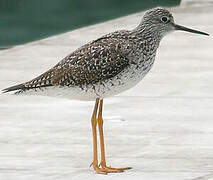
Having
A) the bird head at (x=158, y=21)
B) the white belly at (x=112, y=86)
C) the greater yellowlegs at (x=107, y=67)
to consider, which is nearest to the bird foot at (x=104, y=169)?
the greater yellowlegs at (x=107, y=67)

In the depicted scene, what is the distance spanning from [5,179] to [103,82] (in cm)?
134

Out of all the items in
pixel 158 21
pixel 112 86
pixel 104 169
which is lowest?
pixel 104 169

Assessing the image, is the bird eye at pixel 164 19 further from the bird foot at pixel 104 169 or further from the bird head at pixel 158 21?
the bird foot at pixel 104 169

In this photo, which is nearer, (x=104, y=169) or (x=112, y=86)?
(x=112, y=86)

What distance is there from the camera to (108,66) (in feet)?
29.7

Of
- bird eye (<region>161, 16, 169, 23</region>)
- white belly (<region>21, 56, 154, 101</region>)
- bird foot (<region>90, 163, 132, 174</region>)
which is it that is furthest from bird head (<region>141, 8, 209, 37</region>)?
bird foot (<region>90, 163, 132, 174</region>)

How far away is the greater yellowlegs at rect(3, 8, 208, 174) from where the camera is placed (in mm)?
9016

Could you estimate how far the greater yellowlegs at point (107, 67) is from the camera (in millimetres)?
9016

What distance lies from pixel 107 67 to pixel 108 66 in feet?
0.05

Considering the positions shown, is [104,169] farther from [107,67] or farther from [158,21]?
[158,21]

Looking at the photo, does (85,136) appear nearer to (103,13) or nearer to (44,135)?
(44,135)

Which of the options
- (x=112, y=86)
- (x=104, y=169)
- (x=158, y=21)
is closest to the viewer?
(x=112, y=86)

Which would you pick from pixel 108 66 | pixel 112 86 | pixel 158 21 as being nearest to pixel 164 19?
pixel 158 21

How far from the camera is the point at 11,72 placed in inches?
576
